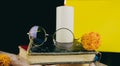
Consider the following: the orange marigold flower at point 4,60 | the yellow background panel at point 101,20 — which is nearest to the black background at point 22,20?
the yellow background panel at point 101,20

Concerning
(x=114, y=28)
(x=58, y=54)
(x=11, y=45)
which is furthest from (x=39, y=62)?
(x=114, y=28)

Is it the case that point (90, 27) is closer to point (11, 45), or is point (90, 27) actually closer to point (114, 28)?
point (114, 28)

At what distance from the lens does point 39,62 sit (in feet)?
1.65

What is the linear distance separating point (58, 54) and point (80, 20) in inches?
27.8

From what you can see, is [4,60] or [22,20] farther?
[22,20]

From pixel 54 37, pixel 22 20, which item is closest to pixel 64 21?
pixel 54 37

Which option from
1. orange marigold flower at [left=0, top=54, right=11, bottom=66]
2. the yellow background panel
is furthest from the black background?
orange marigold flower at [left=0, top=54, right=11, bottom=66]

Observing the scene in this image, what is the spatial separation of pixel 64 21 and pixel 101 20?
26.0 inches

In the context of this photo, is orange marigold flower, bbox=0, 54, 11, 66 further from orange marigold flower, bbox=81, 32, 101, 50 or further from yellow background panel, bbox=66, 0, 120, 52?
yellow background panel, bbox=66, 0, 120, 52

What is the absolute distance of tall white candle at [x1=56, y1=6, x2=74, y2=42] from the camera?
22.6 inches

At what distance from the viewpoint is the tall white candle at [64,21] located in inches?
22.6

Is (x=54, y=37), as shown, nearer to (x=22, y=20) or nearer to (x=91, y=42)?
(x=91, y=42)

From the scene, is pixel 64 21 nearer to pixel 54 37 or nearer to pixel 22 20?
pixel 54 37

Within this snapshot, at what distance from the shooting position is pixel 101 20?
121 centimetres
